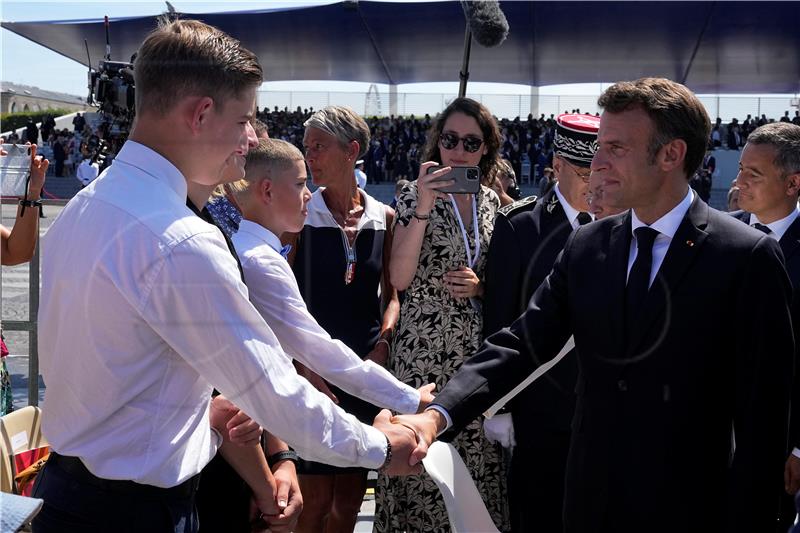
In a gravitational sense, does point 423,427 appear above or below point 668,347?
below

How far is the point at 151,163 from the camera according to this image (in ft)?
5.52

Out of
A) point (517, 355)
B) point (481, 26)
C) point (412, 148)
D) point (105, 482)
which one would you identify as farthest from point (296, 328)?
point (412, 148)

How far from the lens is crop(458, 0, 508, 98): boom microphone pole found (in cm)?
478

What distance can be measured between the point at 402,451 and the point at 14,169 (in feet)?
8.06

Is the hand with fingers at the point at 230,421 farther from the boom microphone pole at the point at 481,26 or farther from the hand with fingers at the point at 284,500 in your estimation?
the boom microphone pole at the point at 481,26

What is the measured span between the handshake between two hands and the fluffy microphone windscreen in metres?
2.95

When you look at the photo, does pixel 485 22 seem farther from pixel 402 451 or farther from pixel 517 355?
pixel 402 451

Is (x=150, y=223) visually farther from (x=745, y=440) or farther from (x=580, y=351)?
(x=745, y=440)

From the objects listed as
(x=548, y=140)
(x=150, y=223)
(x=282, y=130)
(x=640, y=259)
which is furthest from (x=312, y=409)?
(x=548, y=140)

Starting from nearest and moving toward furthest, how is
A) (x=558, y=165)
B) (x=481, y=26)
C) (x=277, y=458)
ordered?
(x=277, y=458)
(x=558, y=165)
(x=481, y=26)

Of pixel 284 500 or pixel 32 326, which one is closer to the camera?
pixel 284 500

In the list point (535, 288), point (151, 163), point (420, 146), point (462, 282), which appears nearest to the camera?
point (151, 163)

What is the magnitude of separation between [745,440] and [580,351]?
49 centimetres

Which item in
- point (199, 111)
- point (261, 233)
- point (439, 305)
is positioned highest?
point (199, 111)
